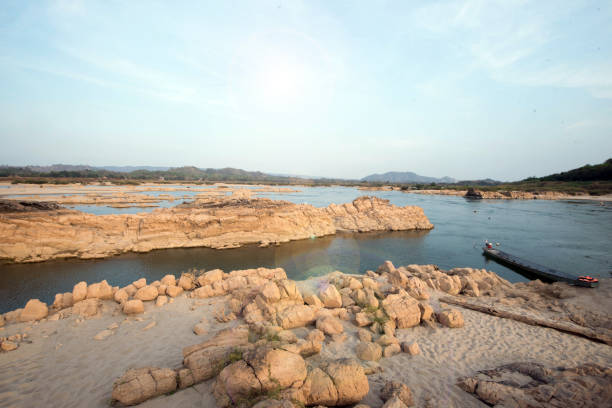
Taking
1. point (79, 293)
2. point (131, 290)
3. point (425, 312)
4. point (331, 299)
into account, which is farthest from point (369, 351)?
point (79, 293)

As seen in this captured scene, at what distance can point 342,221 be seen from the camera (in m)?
27.9

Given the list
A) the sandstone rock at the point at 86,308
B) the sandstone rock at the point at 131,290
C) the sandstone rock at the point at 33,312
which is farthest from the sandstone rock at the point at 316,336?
the sandstone rock at the point at 33,312

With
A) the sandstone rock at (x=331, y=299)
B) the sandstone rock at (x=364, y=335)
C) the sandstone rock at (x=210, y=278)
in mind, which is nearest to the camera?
the sandstone rock at (x=364, y=335)

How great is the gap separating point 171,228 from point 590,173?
11075 centimetres

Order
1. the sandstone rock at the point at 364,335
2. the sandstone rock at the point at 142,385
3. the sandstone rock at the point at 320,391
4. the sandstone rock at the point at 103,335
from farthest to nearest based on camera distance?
the sandstone rock at the point at 364,335
the sandstone rock at the point at 103,335
the sandstone rock at the point at 142,385
the sandstone rock at the point at 320,391

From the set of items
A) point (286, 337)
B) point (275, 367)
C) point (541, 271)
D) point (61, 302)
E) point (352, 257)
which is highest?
point (275, 367)

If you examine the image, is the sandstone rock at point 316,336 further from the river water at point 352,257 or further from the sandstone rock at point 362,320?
the river water at point 352,257

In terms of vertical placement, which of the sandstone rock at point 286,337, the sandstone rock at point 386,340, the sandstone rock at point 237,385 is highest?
the sandstone rock at point 237,385

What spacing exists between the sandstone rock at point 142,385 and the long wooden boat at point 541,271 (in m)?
18.4

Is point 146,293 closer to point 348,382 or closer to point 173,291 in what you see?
point 173,291

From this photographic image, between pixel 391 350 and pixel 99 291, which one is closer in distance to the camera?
pixel 391 350

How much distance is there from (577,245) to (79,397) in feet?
119

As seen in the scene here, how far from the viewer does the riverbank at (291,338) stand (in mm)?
4910

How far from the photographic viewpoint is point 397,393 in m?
4.57
